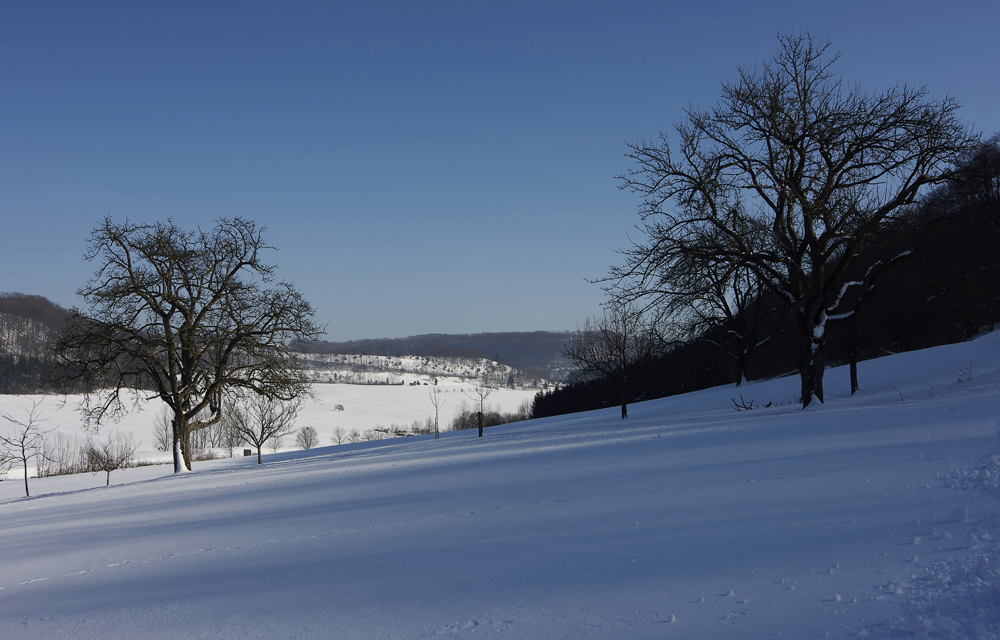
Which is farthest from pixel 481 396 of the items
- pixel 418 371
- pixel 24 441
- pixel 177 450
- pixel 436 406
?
pixel 418 371

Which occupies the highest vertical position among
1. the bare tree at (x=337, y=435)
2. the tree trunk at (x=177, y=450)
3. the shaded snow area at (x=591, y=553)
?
the shaded snow area at (x=591, y=553)

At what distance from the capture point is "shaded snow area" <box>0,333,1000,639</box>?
362 cm

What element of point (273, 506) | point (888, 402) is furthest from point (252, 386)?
point (888, 402)

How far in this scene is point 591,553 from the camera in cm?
489

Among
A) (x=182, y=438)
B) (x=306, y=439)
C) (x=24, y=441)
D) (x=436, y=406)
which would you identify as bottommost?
(x=306, y=439)

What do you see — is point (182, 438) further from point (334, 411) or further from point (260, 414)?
point (334, 411)

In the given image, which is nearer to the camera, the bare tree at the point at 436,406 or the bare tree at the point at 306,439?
the bare tree at the point at 436,406

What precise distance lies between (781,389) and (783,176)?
10826 mm

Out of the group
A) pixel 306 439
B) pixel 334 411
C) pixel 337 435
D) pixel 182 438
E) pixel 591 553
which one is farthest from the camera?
pixel 334 411

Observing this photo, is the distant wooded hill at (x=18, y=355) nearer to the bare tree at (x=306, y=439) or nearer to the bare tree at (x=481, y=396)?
the bare tree at (x=306, y=439)

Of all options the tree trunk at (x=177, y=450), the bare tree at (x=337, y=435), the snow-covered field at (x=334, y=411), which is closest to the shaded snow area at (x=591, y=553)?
the tree trunk at (x=177, y=450)

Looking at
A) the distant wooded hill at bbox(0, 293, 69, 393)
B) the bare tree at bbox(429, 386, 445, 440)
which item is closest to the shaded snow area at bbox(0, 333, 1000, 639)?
the bare tree at bbox(429, 386, 445, 440)

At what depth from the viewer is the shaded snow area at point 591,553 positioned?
11.9 ft

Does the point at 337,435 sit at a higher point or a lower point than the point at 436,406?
lower
